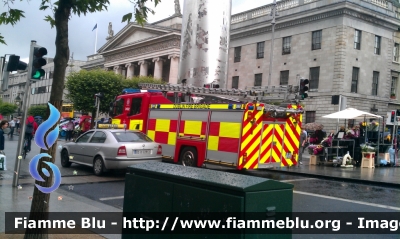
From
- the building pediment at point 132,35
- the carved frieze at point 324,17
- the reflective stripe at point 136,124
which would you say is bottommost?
the reflective stripe at point 136,124

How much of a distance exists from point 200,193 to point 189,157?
10.2 meters

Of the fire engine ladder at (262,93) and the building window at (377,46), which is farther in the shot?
the building window at (377,46)

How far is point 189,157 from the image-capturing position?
13.5 metres

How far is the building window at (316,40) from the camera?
3466cm

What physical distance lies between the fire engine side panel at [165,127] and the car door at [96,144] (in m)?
2.48

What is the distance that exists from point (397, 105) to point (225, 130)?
3064 centimetres

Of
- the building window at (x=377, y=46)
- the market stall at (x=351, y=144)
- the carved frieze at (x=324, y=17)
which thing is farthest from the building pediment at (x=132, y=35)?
the market stall at (x=351, y=144)

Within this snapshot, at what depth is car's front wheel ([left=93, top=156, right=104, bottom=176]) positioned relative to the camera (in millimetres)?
12523

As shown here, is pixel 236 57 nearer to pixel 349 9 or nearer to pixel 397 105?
pixel 349 9

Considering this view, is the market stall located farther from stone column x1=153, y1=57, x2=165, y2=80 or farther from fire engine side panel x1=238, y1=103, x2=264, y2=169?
stone column x1=153, y1=57, x2=165, y2=80

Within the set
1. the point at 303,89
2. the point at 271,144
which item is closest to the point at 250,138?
the point at 271,144

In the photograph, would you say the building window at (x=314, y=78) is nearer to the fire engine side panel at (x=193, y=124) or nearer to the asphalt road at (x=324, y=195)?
the asphalt road at (x=324, y=195)

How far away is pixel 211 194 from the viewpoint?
10.5ft

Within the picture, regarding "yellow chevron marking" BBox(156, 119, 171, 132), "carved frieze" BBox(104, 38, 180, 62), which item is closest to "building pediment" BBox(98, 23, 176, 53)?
"carved frieze" BBox(104, 38, 180, 62)
